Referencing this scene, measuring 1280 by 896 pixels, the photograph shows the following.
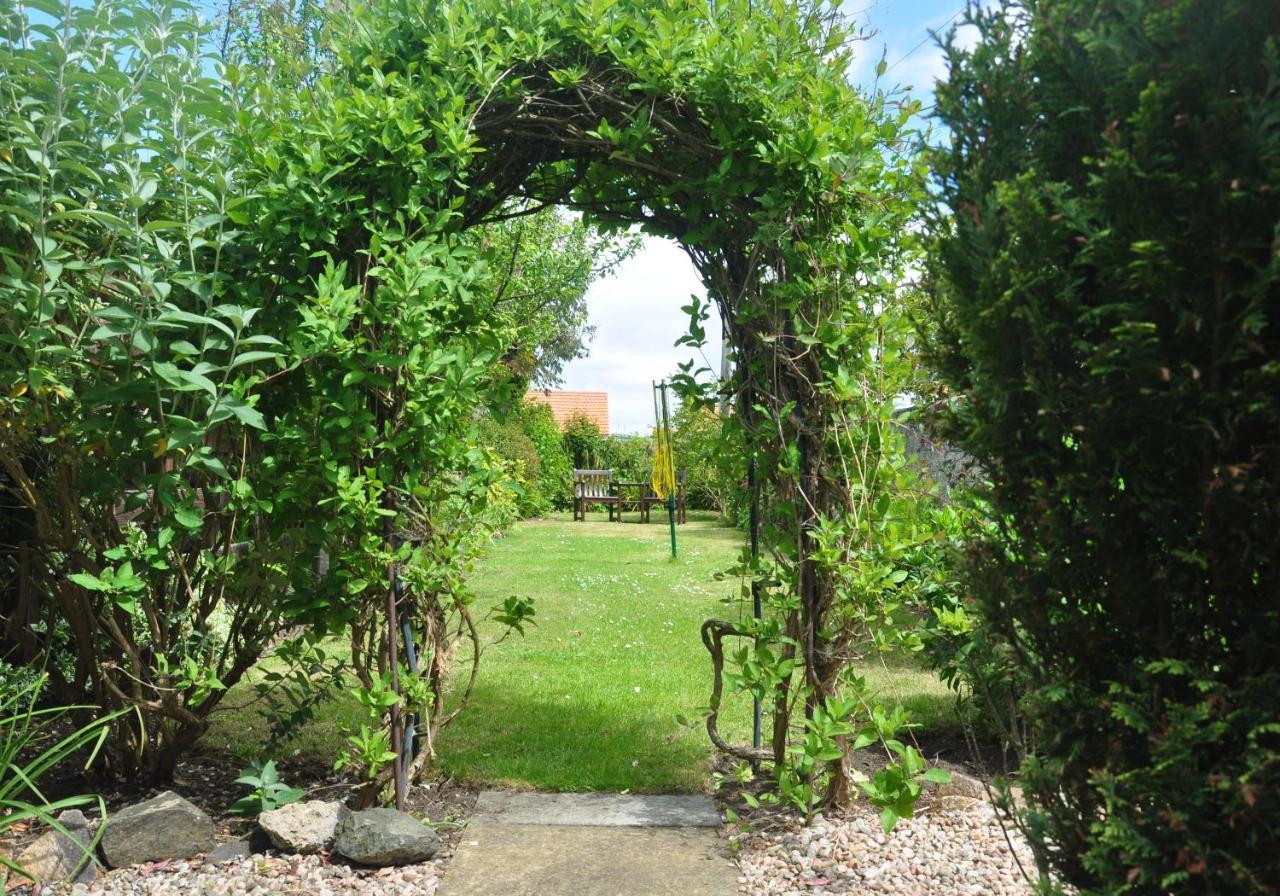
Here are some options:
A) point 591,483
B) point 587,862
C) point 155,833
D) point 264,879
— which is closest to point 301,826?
point 264,879

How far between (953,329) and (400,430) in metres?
2.07

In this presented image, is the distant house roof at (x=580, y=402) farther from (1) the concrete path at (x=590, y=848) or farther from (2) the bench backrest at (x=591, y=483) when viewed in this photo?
(1) the concrete path at (x=590, y=848)

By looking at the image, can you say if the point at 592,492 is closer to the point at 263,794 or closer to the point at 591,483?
the point at 591,483

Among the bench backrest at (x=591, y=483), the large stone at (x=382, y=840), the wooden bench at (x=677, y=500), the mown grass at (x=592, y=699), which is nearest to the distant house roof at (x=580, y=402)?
the bench backrest at (x=591, y=483)

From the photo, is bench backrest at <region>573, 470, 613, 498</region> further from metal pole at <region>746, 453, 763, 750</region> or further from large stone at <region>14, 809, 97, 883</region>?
large stone at <region>14, 809, 97, 883</region>

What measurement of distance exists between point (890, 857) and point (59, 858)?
277cm

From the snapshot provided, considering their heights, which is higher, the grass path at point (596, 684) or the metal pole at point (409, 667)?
the metal pole at point (409, 667)

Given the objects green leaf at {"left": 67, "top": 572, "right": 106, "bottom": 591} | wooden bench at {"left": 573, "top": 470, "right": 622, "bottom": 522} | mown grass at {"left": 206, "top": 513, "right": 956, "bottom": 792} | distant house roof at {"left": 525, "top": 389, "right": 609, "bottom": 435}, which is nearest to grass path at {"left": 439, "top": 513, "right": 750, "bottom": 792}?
mown grass at {"left": 206, "top": 513, "right": 956, "bottom": 792}

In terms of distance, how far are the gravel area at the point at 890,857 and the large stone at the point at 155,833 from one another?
1926 mm

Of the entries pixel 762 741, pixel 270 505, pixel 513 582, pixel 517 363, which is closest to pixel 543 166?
pixel 270 505

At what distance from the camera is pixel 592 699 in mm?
5559

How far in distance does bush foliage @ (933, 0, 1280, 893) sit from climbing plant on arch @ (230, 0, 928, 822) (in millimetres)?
1399

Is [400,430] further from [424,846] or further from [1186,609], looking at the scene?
[1186,609]

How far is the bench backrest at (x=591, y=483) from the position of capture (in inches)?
754
